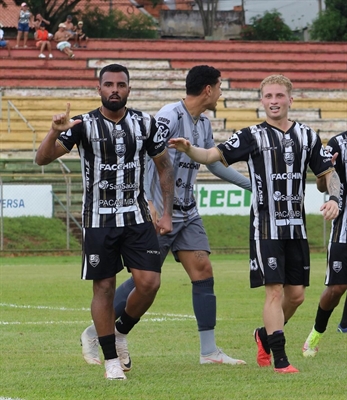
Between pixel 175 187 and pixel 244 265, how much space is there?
13.6 metres

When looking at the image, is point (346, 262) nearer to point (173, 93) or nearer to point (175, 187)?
point (175, 187)

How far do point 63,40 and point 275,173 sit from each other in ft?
107

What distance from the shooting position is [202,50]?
41.2 m

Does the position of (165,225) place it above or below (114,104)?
below

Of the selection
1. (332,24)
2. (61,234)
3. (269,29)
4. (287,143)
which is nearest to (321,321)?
(287,143)

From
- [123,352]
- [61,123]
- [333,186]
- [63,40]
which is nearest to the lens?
[61,123]

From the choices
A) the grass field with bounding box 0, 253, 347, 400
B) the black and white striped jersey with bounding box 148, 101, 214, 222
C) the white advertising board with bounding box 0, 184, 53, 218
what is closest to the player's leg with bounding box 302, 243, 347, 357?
the grass field with bounding box 0, 253, 347, 400

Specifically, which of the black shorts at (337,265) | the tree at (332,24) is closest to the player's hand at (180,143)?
the black shorts at (337,265)

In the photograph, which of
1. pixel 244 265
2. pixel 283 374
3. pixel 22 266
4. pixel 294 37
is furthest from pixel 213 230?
pixel 294 37

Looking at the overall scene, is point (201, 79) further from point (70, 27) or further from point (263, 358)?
point (70, 27)

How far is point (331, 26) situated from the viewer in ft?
150

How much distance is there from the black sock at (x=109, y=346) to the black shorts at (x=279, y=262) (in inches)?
45.3

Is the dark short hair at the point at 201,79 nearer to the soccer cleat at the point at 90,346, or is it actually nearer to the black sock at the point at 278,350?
the soccer cleat at the point at 90,346

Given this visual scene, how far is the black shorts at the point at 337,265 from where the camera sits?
9.05 metres
